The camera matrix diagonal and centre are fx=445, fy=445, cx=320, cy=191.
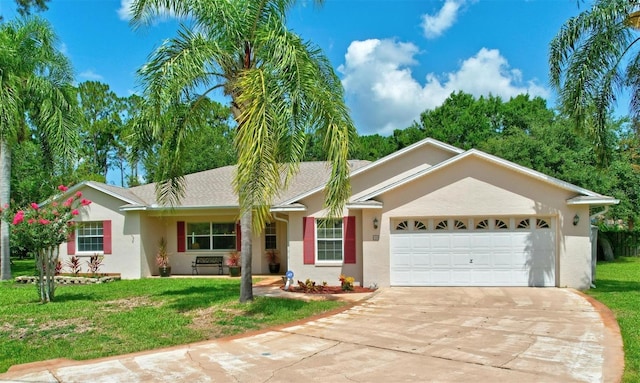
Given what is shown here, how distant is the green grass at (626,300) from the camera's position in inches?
245

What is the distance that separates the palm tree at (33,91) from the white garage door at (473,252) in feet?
42.9

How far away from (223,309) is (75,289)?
23.6 feet

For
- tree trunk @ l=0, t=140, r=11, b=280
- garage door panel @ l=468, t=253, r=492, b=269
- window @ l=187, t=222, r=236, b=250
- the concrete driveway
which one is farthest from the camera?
window @ l=187, t=222, r=236, b=250

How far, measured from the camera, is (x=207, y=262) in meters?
18.5

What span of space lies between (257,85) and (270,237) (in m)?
10.4

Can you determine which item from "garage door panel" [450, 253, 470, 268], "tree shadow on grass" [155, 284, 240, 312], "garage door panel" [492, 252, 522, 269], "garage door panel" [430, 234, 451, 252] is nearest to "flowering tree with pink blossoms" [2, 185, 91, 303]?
"tree shadow on grass" [155, 284, 240, 312]

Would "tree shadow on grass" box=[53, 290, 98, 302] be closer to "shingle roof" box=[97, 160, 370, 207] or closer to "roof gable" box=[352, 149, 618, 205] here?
"shingle roof" box=[97, 160, 370, 207]

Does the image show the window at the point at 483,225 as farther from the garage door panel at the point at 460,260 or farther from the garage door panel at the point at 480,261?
the garage door panel at the point at 460,260

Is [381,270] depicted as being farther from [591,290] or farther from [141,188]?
[141,188]

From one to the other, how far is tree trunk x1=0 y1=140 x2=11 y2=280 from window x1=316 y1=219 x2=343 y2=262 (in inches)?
495

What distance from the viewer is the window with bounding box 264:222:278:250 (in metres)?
18.2

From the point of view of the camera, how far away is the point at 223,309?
10234mm

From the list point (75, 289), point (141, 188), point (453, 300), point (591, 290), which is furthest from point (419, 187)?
point (141, 188)

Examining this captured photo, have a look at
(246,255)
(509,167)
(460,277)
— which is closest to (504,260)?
(460,277)
